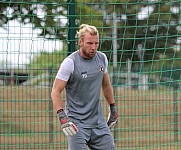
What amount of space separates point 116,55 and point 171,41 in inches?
45.5

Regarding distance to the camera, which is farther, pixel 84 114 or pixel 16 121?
pixel 16 121

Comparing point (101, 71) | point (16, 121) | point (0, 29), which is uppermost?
point (0, 29)

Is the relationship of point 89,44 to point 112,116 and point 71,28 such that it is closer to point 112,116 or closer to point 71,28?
point 112,116

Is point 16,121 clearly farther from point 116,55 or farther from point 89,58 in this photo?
point 89,58

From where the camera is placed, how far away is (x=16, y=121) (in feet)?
33.5

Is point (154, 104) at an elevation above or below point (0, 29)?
below

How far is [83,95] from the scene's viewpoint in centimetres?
655

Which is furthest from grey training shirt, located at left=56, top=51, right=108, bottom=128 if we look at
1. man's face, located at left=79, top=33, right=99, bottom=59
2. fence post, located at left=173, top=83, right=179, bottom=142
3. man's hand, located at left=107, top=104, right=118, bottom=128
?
fence post, located at left=173, top=83, right=179, bottom=142

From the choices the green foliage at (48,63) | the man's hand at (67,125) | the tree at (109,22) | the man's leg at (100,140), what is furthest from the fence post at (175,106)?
the man's hand at (67,125)

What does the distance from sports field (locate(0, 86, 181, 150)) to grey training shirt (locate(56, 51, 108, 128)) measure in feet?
10.3

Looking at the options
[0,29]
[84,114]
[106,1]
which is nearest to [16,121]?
[0,29]

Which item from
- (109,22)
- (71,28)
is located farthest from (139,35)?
(71,28)

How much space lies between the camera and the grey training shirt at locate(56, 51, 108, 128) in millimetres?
6523

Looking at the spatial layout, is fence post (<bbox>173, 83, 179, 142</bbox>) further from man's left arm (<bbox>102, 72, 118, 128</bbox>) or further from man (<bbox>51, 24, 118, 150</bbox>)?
man (<bbox>51, 24, 118, 150</bbox>)
